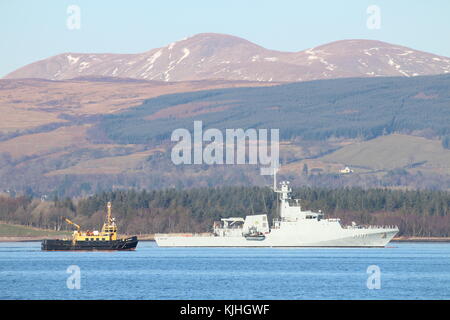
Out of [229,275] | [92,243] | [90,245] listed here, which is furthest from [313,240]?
[229,275]

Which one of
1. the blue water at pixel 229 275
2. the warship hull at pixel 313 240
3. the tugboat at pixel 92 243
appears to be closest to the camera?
the blue water at pixel 229 275

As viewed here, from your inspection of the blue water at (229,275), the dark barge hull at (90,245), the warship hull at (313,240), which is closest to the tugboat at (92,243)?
the dark barge hull at (90,245)

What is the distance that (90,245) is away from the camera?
155 metres

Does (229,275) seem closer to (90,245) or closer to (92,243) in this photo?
(92,243)

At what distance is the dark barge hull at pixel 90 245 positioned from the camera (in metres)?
155

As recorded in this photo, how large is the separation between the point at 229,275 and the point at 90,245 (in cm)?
5840

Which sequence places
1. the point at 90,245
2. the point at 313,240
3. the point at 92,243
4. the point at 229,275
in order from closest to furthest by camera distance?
the point at 229,275, the point at 313,240, the point at 92,243, the point at 90,245

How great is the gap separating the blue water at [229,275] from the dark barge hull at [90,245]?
30.9 feet

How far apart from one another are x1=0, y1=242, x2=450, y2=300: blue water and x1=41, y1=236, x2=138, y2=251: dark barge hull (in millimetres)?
9423

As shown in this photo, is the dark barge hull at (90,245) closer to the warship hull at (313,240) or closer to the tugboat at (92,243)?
the tugboat at (92,243)

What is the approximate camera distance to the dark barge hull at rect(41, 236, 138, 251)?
15475cm

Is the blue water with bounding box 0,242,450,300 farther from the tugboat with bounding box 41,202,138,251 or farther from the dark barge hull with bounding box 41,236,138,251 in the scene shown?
the tugboat with bounding box 41,202,138,251
